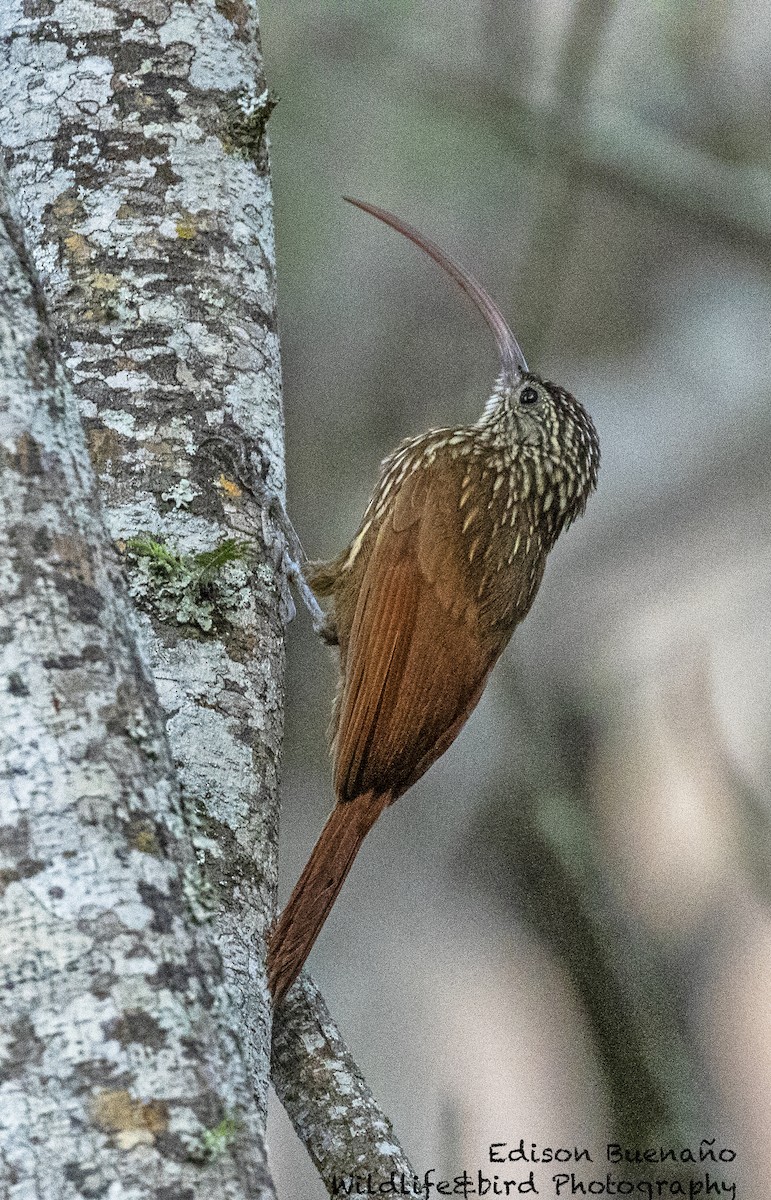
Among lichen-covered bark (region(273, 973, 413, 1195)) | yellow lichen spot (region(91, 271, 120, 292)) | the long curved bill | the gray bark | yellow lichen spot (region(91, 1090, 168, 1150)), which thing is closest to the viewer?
yellow lichen spot (region(91, 1090, 168, 1150))

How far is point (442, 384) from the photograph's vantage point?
4.09 meters

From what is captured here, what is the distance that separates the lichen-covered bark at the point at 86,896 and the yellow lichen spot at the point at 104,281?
1041 millimetres

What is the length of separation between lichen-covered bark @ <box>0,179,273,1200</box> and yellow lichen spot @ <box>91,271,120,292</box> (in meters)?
1.04

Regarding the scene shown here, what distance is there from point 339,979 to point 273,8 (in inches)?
116

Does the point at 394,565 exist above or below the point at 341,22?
below

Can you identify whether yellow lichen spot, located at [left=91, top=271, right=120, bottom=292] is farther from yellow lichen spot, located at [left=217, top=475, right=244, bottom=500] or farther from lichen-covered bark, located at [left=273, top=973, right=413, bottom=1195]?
lichen-covered bark, located at [left=273, top=973, right=413, bottom=1195]

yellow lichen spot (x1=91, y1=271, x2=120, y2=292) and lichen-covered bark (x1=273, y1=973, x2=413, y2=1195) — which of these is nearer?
lichen-covered bark (x1=273, y1=973, x2=413, y2=1195)

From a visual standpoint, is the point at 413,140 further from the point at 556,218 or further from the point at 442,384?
the point at 442,384

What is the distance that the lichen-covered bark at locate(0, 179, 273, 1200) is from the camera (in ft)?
2.38

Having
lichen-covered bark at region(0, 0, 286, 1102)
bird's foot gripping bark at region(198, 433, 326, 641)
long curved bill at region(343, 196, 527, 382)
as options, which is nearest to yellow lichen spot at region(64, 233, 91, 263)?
lichen-covered bark at region(0, 0, 286, 1102)

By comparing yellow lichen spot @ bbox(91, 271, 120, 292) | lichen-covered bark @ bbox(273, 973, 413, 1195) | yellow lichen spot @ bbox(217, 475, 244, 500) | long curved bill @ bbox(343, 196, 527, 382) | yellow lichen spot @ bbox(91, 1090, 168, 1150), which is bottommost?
lichen-covered bark @ bbox(273, 973, 413, 1195)

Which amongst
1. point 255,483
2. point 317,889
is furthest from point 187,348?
point 317,889

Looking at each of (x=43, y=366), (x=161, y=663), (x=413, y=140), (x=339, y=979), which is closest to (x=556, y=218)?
(x=413, y=140)

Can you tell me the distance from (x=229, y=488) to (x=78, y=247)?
0.43 m
